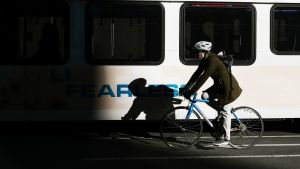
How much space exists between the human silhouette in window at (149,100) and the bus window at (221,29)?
685 mm

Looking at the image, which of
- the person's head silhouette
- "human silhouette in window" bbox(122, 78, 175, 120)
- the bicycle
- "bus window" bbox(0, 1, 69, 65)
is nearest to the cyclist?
the bicycle

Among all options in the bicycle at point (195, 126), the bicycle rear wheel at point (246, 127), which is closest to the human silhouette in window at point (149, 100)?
the bicycle at point (195, 126)

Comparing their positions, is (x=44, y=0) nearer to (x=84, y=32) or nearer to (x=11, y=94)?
(x=84, y=32)

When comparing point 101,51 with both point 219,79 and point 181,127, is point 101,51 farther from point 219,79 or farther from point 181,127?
point 219,79

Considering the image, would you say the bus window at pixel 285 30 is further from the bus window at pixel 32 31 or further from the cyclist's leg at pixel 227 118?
the bus window at pixel 32 31

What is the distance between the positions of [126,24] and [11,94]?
2.32 meters

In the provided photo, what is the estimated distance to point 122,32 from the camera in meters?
9.81

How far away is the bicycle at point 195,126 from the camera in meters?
8.68

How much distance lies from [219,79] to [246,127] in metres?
0.96

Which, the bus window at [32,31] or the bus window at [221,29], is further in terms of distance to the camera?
the bus window at [221,29]

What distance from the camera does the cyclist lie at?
27.6 feet

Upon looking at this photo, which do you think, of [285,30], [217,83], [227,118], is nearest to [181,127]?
[227,118]

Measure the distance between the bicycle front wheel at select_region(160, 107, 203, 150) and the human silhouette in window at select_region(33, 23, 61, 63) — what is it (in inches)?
94.1

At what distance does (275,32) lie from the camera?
10.2 m
